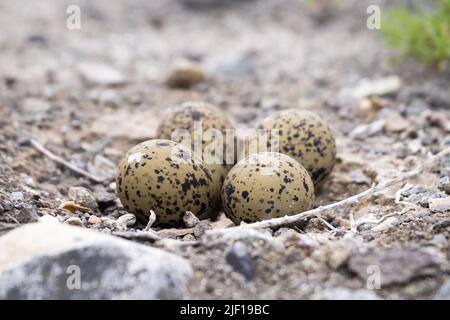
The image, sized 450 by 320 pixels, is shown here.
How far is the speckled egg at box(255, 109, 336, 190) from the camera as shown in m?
4.13

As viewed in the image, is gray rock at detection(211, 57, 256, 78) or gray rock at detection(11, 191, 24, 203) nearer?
gray rock at detection(11, 191, 24, 203)

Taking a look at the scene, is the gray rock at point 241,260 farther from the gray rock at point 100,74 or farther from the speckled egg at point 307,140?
the gray rock at point 100,74

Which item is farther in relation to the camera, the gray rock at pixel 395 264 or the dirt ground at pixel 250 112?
the dirt ground at pixel 250 112

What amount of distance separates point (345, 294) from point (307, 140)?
5.33 feet

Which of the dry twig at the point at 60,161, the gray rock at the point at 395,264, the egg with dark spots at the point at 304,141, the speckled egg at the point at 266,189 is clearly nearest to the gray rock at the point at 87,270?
the gray rock at the point at 395,264

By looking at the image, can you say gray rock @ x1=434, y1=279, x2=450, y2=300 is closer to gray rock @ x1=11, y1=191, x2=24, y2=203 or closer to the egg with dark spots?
the egg with dark spots

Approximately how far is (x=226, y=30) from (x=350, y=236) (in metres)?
6.19

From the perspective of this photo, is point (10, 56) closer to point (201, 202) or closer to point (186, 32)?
point (186, 32)

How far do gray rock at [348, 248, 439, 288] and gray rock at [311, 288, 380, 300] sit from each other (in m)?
0.08

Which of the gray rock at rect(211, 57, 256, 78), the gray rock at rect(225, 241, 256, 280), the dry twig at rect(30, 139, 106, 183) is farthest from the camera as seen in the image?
the gray rock at rect(211, 57, 256, 78)

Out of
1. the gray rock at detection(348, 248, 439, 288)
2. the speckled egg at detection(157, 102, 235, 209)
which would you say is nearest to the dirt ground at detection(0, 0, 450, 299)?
the gray rock at detection(348, 248, 439, 288)

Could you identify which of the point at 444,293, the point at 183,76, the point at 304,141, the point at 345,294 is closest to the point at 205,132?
the point at 304,141

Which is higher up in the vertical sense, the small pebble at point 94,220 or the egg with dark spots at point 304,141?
the egg with dark spots at point 304,141

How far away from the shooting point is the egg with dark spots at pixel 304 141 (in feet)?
13.5
